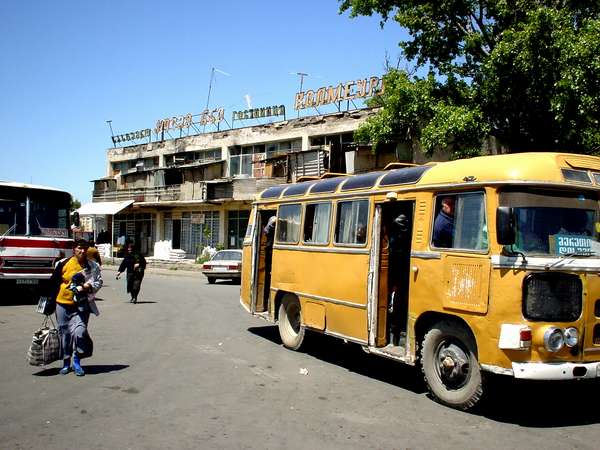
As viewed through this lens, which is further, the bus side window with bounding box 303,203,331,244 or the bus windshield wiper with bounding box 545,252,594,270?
the bus side window with bounding box 303,203,331,244

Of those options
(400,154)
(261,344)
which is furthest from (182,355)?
(400,154)

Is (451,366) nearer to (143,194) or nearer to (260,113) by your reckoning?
(260,113)

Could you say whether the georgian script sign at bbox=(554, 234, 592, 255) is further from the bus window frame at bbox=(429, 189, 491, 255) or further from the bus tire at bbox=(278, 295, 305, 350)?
the bus tire at bbox=(278, 295, 305, 350)

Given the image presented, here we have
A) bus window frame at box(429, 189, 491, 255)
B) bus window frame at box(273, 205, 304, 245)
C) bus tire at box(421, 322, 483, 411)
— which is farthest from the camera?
bus window frame at box(273, 205, 304, 245)

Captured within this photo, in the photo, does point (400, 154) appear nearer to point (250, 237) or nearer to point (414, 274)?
point (250, 237)

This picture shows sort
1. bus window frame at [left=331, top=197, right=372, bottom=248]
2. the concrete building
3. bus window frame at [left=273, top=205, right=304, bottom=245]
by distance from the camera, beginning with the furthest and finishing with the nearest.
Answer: the concrete building < bus window frame at [left=273, top=205, right=304, bottom=245] < bus window frame at [left=331, top=197, right=372, bottom=248]

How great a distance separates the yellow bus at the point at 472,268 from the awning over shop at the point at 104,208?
4199cm

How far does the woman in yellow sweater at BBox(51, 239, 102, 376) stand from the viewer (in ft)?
27.1

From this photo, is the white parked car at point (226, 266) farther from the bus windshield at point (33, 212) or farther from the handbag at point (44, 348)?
the handbag at point (44, 348)

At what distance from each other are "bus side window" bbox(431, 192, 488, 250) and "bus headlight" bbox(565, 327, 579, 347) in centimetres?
120

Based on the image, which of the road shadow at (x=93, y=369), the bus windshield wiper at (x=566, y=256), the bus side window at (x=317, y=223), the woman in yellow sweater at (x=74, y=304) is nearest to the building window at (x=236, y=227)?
the bus side window at (x=317, y=223)

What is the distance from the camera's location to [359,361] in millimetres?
9969

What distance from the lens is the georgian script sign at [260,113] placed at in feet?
133

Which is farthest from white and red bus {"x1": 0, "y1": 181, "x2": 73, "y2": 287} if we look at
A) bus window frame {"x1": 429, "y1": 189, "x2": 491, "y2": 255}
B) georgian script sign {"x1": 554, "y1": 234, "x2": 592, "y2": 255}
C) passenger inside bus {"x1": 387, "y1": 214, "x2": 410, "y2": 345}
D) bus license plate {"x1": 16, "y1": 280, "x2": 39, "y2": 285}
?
georgian script sign {"x1": 554, "y1": 234, "x2": 592, "y2": 255}
